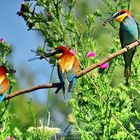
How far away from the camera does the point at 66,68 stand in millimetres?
1922

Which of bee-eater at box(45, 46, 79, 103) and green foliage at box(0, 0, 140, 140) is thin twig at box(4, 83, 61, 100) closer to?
bee-eater at box(45, 46, 79, 103)

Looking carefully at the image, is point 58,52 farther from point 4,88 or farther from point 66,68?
point 4,88

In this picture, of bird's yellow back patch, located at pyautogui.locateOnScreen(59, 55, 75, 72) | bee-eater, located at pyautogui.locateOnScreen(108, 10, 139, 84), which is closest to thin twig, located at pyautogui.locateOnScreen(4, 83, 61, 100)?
bird's yellow back patch, located at pyautogui.locateOnScreen(59, 55, 75, 72)

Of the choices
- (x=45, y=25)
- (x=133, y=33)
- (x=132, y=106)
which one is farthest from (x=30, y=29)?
(x=133, y=33)

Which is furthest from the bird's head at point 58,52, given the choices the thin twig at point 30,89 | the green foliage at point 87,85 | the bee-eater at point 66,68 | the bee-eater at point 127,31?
the green foliage at point 87,85

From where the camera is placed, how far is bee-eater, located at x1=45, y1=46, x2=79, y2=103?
5.94ft

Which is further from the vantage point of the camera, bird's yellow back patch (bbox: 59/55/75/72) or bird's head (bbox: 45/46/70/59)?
bird's yellow back patch (bbox: 59/55/75/72)

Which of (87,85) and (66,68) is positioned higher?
(87,85)

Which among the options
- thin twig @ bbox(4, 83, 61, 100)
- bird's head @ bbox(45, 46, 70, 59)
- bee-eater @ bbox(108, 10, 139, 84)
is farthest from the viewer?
bee-eater @ bbox(108, 10, 139, 84)

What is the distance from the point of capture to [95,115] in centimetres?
382

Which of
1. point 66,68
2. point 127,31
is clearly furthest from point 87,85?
point 66,68

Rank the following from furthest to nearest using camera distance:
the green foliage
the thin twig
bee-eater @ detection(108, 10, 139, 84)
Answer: the green foliage, bee-eater @ detection(108, 10, 139, 84), the thin twig

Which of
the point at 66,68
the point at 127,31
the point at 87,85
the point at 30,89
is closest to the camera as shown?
the point at 30,89

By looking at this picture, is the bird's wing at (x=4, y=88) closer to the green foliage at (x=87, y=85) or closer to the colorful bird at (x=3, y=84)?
the colorful bird at (x=3, y=84)
